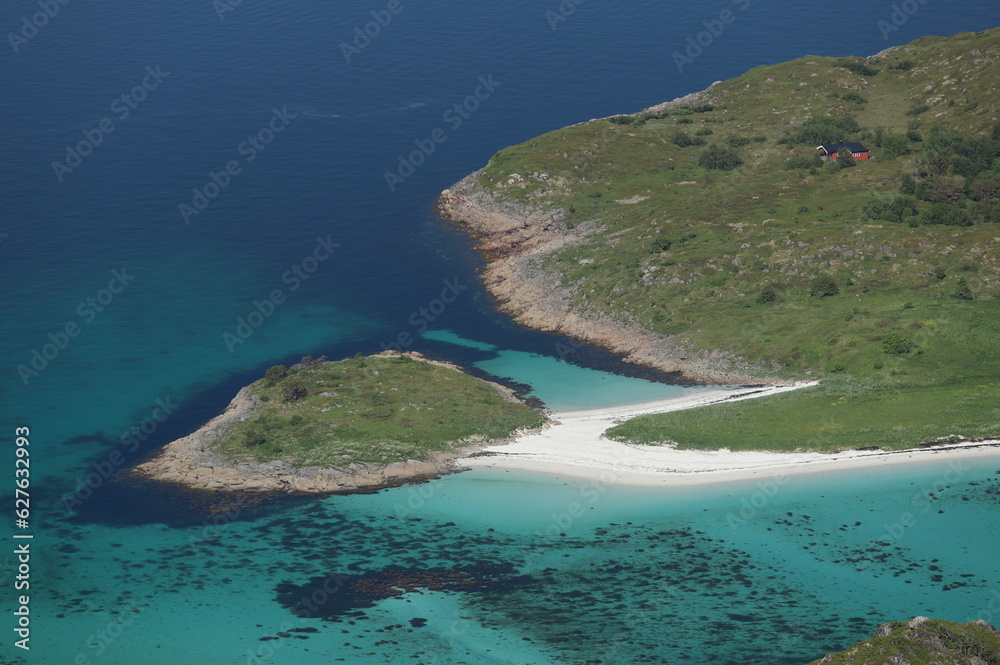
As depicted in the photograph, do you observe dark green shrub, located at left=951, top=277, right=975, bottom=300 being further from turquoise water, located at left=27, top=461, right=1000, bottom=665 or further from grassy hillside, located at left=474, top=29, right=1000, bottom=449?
turquoise water, located at left=27, top=461, right=1000, bottom=665

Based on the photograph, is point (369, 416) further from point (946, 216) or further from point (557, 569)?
point (946, 216)

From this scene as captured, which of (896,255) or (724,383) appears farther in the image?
(896,255)

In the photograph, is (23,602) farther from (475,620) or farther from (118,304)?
(118,304)

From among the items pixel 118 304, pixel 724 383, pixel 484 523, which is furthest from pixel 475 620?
pixel 118 304

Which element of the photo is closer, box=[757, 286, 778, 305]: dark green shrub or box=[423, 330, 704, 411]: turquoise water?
box=[423, 330, 704, 411]: turquoise water

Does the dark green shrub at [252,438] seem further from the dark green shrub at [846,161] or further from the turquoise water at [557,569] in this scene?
the dark green shrub at [846,161]

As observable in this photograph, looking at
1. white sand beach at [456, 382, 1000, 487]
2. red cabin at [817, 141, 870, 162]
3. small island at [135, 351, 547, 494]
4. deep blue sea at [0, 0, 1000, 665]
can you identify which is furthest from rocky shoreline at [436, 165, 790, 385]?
red cabin at [817, 141, 870, 162]
